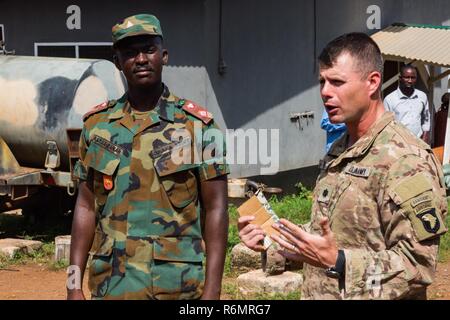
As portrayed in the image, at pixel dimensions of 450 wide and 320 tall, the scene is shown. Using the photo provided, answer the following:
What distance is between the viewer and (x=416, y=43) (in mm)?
11719

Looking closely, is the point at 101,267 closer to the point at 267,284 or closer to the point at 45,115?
the point at 267,284

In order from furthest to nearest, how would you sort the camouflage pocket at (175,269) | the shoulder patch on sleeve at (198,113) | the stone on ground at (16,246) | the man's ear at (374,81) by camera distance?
the stone on ground at (16,246) → the shoulder patch on sleeve at (198,113) → the camouflage pocket at (175,269) → the man's ear at (374,81)

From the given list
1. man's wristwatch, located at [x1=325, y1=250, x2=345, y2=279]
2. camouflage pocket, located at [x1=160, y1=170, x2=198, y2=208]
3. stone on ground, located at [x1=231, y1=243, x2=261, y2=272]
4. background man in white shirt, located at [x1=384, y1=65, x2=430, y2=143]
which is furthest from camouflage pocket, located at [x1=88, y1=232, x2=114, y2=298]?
background man in white shirt, located at [x1=384, y1=65, x2=430, y2=143]

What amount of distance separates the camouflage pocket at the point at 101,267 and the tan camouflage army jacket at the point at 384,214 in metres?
0.80

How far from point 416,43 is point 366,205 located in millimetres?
9671

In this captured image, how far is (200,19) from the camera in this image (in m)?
9.78

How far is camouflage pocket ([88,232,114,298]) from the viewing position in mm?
3064

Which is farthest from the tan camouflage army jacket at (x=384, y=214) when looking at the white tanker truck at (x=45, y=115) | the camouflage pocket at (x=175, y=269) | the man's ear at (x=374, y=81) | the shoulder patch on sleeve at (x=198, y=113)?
the white tanker truck at (x=45, y=115)

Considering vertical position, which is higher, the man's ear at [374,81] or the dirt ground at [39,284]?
the man's ear at [374,81]

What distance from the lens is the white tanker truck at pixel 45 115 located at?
759 centimetres

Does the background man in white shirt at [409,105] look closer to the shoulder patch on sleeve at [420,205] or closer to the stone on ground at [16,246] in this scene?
the stone on ground at [16,246]

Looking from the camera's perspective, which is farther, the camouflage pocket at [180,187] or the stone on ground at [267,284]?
the stone on ground at [267,284]

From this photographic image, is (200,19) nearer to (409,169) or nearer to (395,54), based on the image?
(395,54)

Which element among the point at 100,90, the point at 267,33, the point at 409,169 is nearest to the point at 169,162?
the point at 409,169
